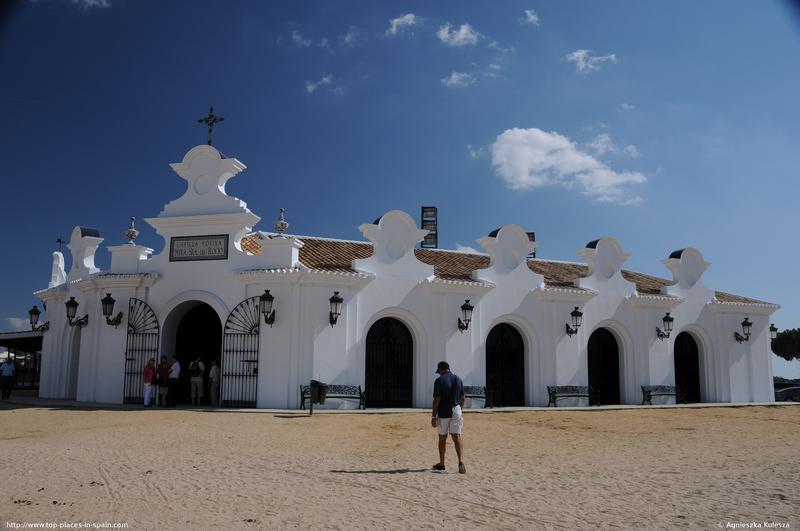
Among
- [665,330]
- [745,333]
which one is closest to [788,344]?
[745,333]

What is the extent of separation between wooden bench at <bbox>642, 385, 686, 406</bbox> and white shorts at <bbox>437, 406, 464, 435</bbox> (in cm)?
1429

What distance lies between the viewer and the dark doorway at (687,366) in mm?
23031

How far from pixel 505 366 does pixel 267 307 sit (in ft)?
26.7

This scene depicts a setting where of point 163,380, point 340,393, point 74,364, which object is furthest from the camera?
point 74,364

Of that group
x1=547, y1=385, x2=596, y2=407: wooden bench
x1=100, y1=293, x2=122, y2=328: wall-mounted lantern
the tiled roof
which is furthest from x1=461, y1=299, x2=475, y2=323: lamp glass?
x1=100, y1=293, x2=122, y2=328: wall-mounted lantern

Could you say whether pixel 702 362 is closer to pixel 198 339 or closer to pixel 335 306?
pixel 335 306

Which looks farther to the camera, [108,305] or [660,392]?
[660,392]

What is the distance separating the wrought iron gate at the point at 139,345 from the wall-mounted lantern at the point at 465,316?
9.06 meters

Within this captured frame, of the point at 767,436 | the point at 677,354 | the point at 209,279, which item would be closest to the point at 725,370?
the point at 677,354

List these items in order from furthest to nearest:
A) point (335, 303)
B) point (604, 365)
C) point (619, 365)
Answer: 1. point (619, 365)
2. point (604, 365)
3. point (335, 303)

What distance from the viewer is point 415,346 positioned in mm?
18609

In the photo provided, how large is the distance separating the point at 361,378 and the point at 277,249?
4448 mm

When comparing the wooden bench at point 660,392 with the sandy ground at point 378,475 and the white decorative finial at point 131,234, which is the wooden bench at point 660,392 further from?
the white decorative finial at point 131,234

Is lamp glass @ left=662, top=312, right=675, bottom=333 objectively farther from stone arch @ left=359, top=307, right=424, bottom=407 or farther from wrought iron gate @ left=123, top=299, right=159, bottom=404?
wrought iron gate @ left=123, top=299, right=159, bottom=404
